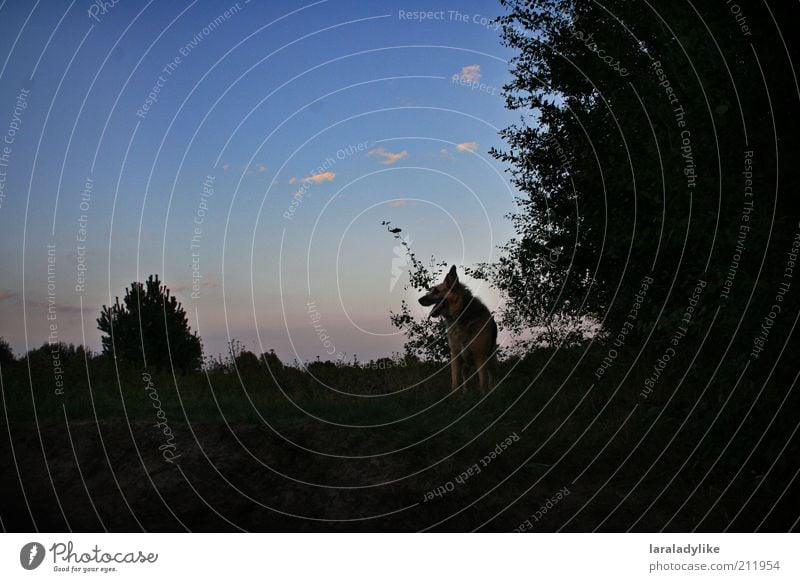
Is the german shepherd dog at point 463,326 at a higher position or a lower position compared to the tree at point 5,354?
lower

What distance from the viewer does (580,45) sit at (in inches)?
460

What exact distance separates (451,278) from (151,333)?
6428 mm

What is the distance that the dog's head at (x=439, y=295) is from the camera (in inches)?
565

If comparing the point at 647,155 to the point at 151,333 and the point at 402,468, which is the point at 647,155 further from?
the point at 151,333

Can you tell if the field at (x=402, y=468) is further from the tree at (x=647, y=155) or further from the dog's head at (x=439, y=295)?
the dog's head at (x=439, y=295)

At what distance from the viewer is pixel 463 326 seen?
1430 cm

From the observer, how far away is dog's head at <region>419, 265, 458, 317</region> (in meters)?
14.4

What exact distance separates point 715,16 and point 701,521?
508cm

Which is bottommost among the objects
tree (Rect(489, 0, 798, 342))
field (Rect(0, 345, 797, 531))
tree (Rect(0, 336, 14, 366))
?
field (Rect(0, 345, 797, 531))

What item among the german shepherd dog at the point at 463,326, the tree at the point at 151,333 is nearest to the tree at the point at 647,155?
the german shepherd dog at the point at 463,326

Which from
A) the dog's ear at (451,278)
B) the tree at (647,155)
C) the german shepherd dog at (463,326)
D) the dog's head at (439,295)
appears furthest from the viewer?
the dog's head at (439,295)

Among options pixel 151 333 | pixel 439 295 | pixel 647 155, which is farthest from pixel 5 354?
pixel 647 155

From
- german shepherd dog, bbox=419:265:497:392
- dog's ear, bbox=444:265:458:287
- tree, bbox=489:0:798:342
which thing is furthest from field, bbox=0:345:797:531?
dog's ear, bbox=444:265:458:287

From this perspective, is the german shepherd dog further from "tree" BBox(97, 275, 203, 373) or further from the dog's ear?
"tree" BBox(97, 275, 203, 373)
